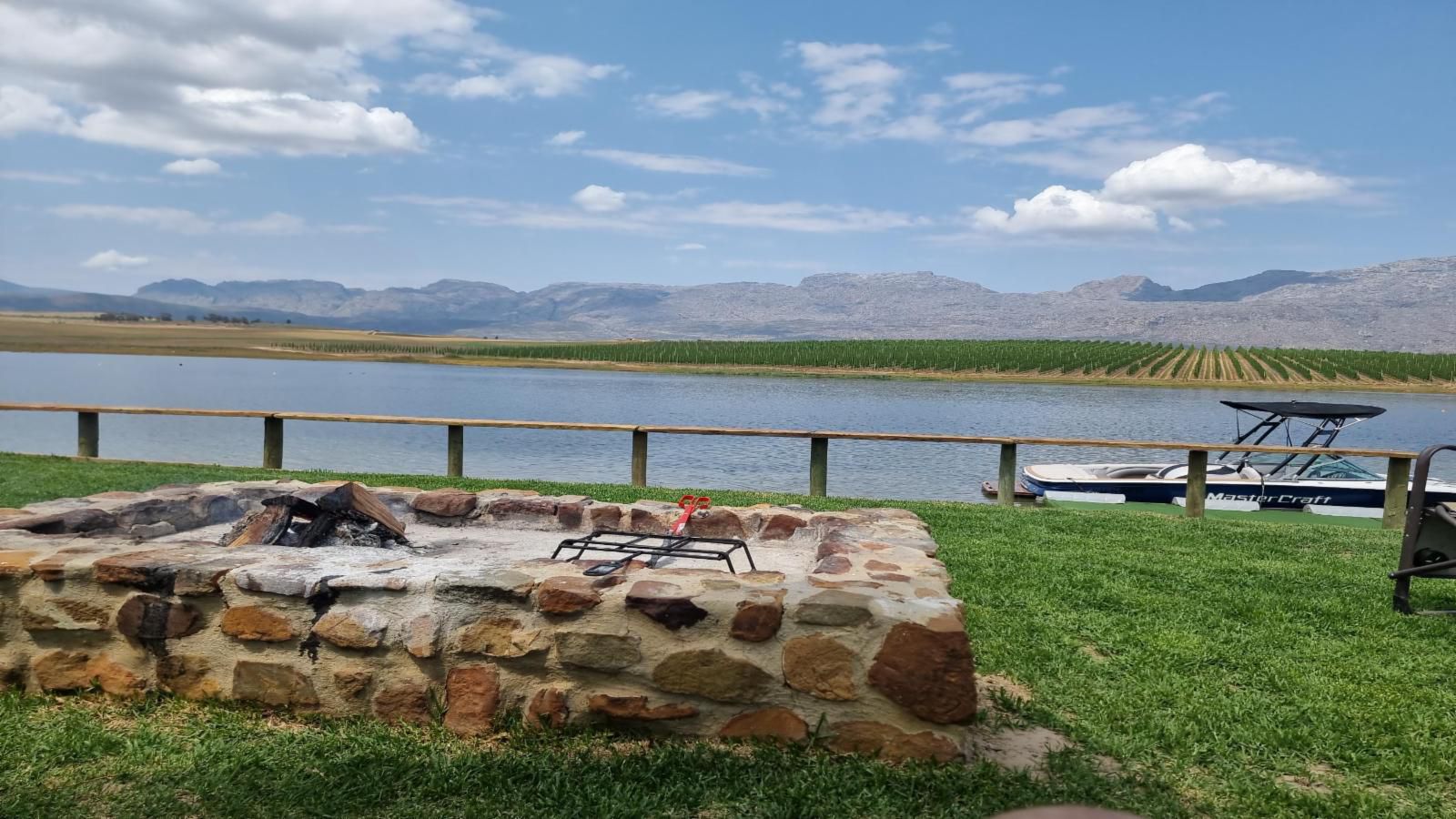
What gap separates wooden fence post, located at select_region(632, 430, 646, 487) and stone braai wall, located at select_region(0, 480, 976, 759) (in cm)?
626

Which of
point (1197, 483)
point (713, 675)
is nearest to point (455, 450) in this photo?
point (1197, 483)

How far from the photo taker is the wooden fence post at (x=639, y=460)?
10.6 m

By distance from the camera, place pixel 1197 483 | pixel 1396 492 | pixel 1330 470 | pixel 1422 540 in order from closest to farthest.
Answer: pixel 1422 540 < pixel 1396 492 < pixel 1197 483 < pixel 1330 470

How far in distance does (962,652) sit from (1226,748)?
3.73 ft

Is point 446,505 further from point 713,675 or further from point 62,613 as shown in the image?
point 713,675

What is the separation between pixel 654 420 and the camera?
27.4 m

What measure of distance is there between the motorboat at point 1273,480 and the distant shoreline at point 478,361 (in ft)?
123

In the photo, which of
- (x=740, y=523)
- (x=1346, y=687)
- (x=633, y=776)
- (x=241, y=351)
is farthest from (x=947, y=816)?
(x=241, y=351)

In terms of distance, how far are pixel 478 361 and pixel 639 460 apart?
70.6m

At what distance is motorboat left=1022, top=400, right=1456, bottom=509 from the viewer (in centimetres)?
1290

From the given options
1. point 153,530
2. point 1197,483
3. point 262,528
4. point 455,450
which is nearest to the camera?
point 262,528

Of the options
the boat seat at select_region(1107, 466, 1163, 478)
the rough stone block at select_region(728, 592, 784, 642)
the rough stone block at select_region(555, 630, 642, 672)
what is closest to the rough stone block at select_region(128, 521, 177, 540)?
the rough stone block at select_region(555, 630, 642, 672)

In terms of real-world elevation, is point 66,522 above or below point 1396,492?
above

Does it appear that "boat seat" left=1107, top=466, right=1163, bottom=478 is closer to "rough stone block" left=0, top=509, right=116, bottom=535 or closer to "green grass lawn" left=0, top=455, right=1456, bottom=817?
"green grass lawn" left=0, top=455, right=1456, bottom=817
